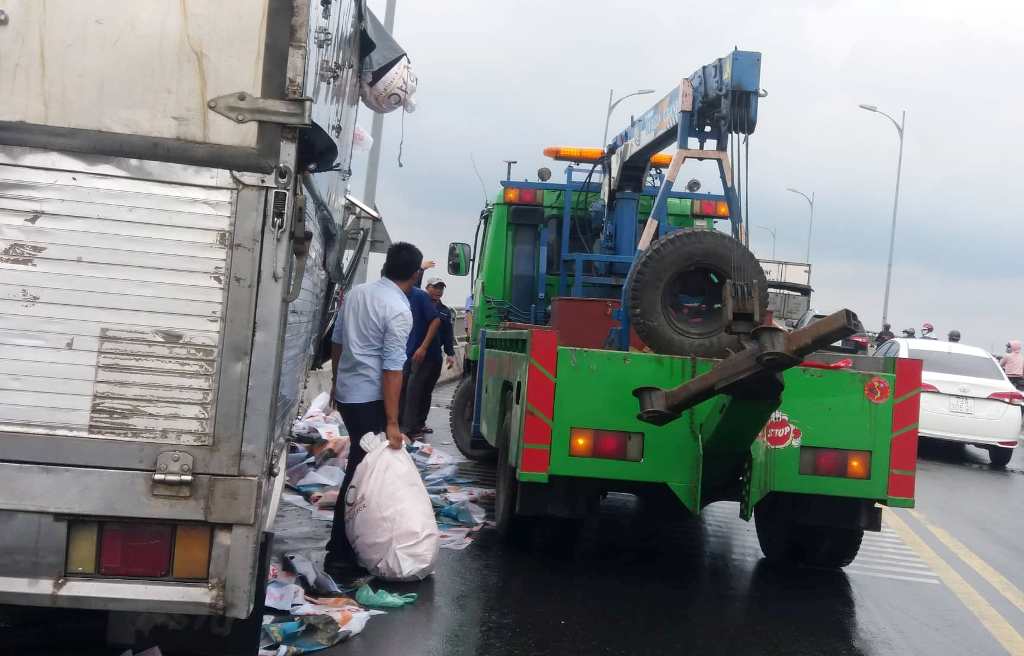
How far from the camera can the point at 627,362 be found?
6617mm

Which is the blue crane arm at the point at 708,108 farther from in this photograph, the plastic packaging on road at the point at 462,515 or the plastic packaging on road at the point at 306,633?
the plastic packaging on road at the point at 306,633

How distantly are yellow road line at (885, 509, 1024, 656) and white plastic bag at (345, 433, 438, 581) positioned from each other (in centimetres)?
312

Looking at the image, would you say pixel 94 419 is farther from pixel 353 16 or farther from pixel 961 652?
pixel 961 652

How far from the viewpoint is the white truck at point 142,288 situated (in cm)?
349

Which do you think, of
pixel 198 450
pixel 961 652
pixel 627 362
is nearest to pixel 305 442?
pixel 627 362

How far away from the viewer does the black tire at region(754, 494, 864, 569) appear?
24.7 feet

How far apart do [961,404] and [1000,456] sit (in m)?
1.14

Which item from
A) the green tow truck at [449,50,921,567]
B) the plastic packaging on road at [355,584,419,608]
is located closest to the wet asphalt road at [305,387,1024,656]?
the plastic packaging on road at [355,584,419,608]

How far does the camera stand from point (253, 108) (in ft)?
11.9

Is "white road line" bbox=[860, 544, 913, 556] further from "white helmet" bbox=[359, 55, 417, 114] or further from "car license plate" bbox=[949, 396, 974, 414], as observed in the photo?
"car license plate" bbox=[949, 396, 974, 414]

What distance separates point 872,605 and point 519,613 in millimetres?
2278

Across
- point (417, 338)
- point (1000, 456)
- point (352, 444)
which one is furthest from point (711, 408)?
point (1000, 456)

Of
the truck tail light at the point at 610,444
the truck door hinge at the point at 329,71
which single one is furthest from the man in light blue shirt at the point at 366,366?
the truck door hinge at the point at 329,71

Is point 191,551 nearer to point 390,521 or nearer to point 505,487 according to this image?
point 390,521
